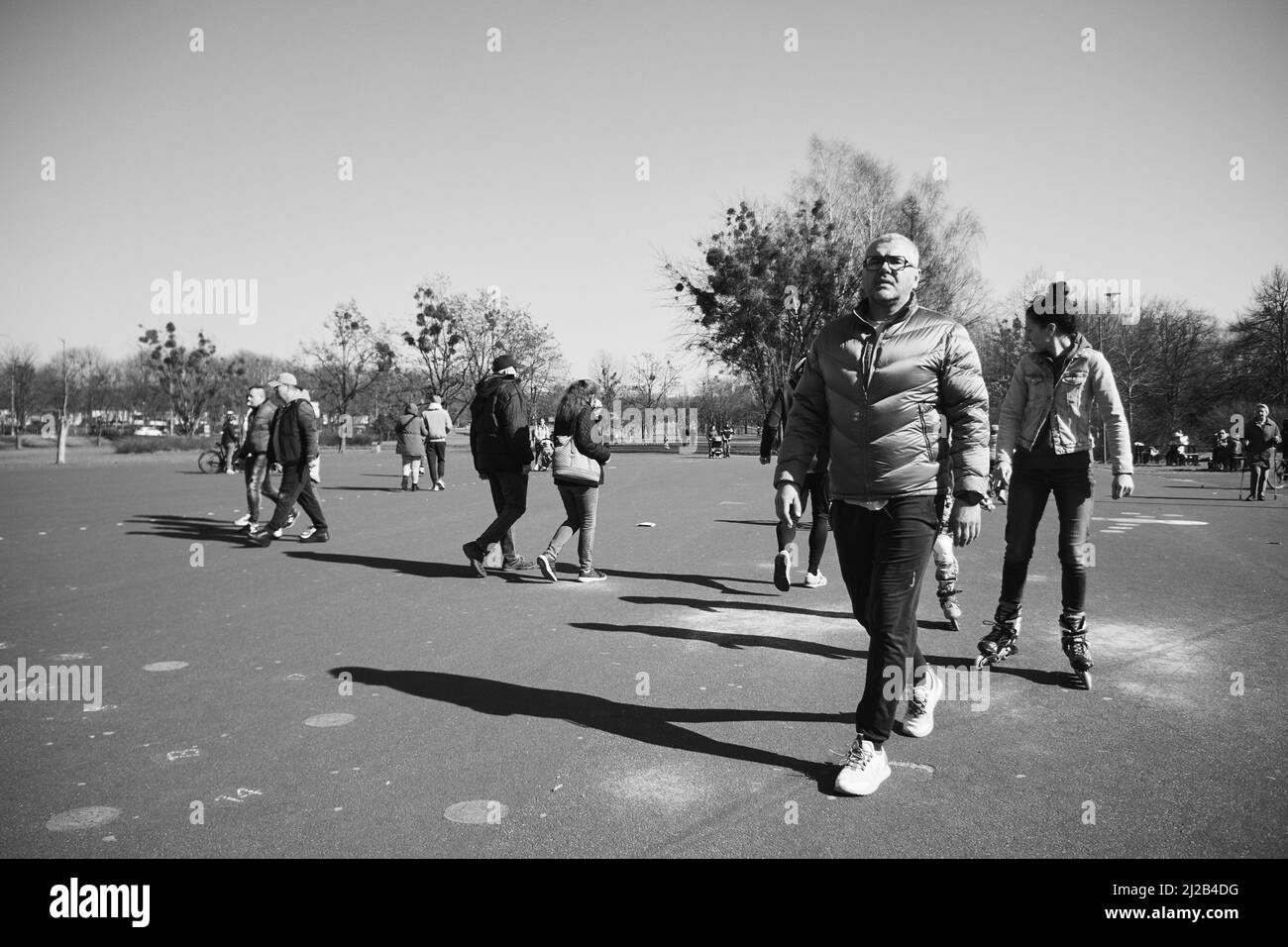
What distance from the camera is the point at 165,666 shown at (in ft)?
16.8

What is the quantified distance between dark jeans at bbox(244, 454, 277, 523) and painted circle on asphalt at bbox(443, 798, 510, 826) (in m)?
8.73

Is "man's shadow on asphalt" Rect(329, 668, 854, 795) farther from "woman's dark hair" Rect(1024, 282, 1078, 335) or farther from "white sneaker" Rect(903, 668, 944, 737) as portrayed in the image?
"woman's dark hair" Rect(1024, 282, 1078, 335)

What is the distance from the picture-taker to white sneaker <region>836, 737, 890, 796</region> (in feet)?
10.7

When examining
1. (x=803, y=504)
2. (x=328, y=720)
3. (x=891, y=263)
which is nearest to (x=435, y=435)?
(x=803, y=504)

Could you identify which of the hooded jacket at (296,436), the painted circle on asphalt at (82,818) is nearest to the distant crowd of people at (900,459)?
the painted circle on asphalt at (82,818)

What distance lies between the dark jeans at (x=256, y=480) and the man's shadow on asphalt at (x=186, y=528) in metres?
0.38

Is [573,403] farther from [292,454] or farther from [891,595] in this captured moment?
[891,595]

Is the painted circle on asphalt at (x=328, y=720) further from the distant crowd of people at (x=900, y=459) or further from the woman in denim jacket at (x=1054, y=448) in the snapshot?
the woman in denim jacket at (x=1054, y=448)

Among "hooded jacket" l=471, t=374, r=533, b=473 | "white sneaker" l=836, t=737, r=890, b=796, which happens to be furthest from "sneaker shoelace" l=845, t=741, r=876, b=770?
"hooded jacket" l=471, t=374, r=533, b=473
